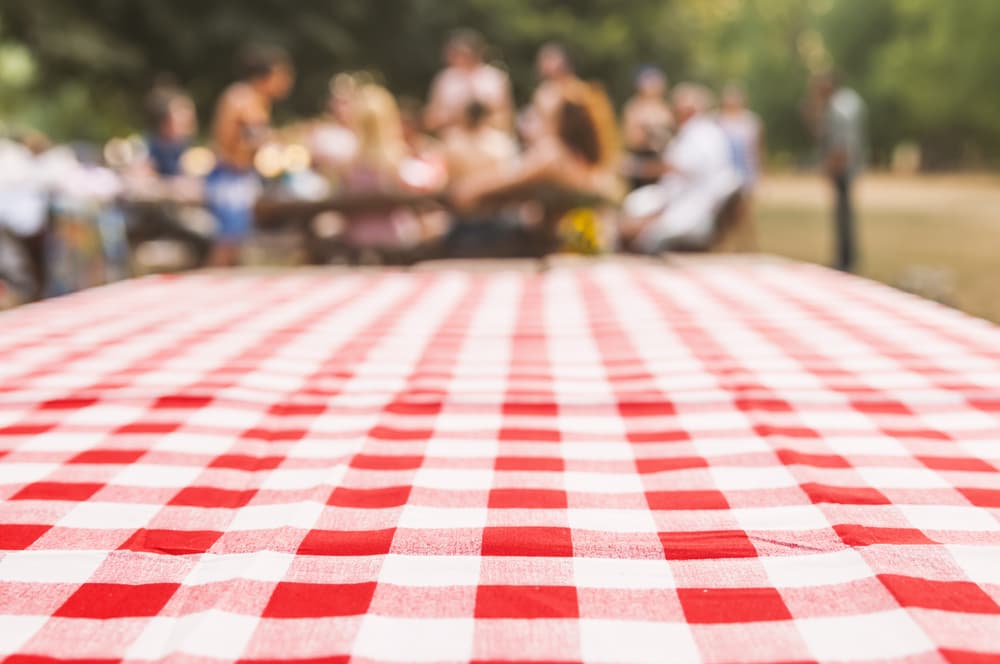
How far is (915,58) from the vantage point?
99.4 feet

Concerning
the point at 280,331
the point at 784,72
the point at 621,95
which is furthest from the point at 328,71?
the point at 784,72

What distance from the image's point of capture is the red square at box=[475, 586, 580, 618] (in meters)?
0.93

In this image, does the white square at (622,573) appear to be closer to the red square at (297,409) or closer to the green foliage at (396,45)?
the red square at (297,409)

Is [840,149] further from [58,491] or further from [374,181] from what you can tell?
[58,491]

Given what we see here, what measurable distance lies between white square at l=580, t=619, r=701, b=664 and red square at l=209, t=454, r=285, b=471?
0.61m

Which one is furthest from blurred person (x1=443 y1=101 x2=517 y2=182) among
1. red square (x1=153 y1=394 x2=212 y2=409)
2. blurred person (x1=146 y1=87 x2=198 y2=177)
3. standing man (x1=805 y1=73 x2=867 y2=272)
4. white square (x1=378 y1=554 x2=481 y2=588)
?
white square (x1=378 y1=554 x2=481 y2=588)

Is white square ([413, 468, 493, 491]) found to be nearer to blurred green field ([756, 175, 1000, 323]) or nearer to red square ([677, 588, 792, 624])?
red square ([677, 588, 792, 624])

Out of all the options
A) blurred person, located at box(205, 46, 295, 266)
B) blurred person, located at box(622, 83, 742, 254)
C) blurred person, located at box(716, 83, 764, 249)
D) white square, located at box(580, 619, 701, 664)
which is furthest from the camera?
blurred person, located at box(716, 83, 764, 249)

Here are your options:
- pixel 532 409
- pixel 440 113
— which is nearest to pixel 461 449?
pixel 532 409

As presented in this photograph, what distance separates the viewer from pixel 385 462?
1.37 meters

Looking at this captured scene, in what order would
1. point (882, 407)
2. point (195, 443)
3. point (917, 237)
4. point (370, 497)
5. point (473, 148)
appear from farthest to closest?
point (917, 237)
point (473, 148)
point (882, 407)
point (195, 443)
point (370, 497)

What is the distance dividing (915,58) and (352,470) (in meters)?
33.0

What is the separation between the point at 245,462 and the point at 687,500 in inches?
24.6

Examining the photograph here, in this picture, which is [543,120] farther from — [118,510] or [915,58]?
[915,58]
